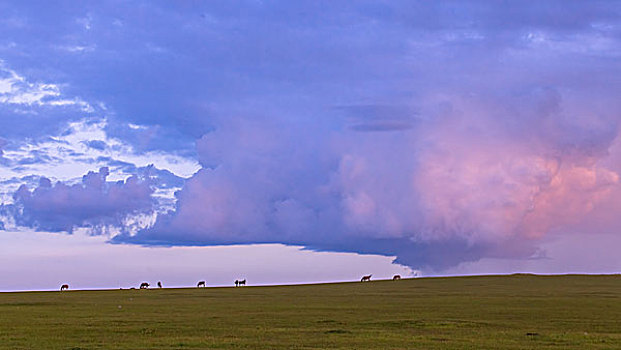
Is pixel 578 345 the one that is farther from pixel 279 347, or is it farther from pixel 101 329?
pixel 101 329

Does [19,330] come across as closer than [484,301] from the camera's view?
Yes

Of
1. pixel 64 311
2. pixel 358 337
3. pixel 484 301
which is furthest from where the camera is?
pixel 484 301

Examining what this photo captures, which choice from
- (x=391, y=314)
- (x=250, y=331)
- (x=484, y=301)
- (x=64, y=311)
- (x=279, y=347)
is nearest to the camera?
(x=279, y=347)

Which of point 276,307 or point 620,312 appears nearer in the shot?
point 620,312

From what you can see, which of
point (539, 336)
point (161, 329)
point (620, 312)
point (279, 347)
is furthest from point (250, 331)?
point (620, 312)

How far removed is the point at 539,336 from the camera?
33906 millimetres

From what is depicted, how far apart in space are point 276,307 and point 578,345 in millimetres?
29913

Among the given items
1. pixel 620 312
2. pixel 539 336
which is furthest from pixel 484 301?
pixel 539 336

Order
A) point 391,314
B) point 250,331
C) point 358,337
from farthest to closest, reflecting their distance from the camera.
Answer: point 391,314
point 250,331
point 358,337

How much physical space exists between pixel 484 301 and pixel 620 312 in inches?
586

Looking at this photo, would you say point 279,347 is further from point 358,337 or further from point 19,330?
point 19,330

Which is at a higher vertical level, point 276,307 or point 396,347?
point 276,307

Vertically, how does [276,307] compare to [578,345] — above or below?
above

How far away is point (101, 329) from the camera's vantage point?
38094 millimetres
